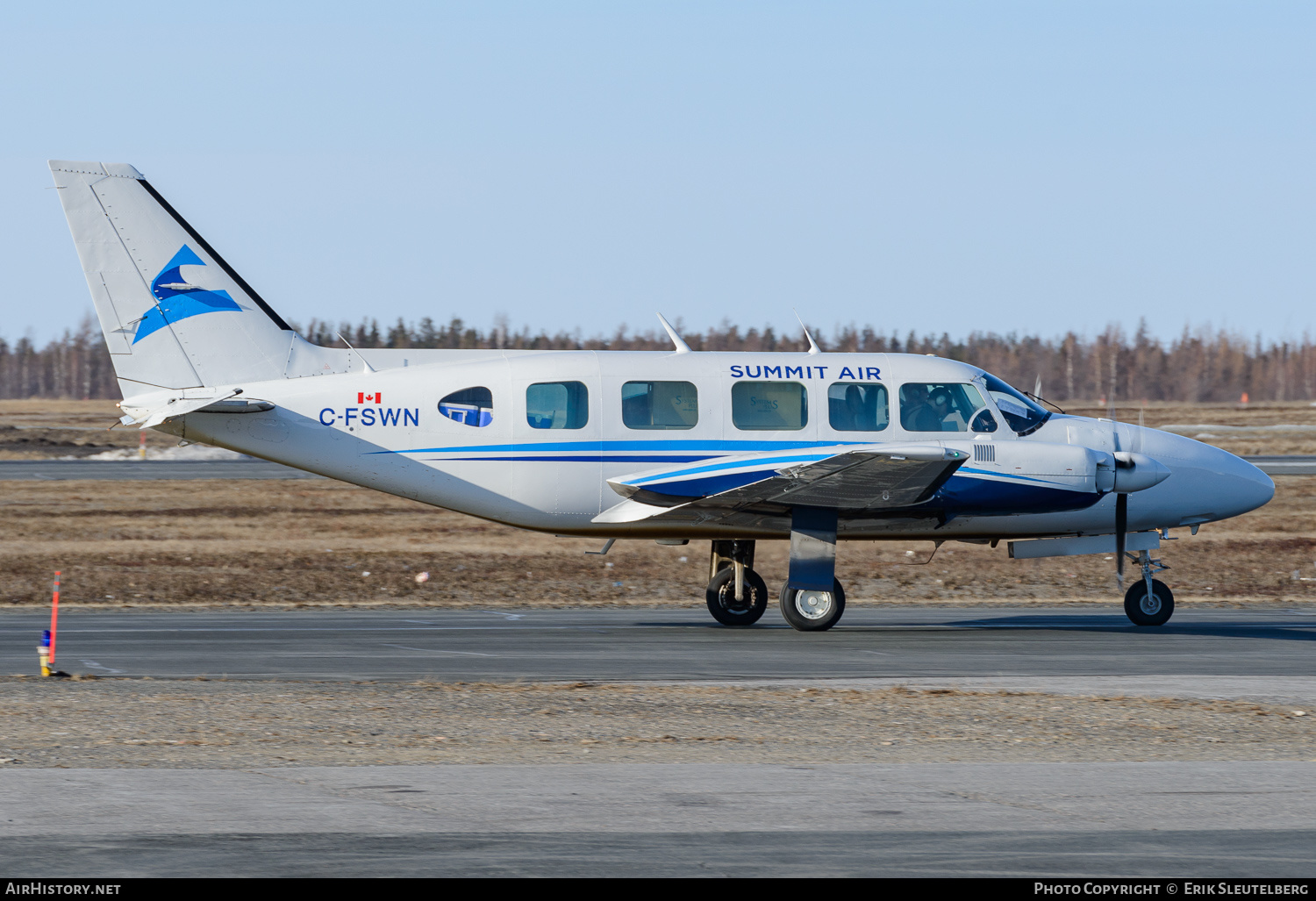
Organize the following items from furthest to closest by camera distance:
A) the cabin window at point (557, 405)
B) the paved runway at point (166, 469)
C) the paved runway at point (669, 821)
→ the paved runway at point (166, 469)
the cabin window at point (557, 405)
the paved runway at point (669, 821)

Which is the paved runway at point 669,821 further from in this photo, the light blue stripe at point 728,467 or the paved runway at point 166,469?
the paved runway at point 166,469

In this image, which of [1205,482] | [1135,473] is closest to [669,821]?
[1135,473]

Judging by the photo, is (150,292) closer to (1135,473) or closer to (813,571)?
(813,571)

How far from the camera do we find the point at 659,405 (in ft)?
59.0

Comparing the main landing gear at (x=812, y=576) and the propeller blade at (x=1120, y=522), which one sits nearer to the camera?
the main landing gear at (x=812, y=576)

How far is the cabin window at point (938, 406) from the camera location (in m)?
18.2

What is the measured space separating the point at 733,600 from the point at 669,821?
11.4 m

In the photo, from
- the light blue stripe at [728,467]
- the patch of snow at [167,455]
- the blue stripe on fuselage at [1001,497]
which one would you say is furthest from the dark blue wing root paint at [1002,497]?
the patch of snow at [167,455]

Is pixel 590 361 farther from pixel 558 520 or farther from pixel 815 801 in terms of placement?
pixel 815 801

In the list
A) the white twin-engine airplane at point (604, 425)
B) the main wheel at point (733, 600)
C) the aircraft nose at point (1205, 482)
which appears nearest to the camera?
the white twin-engine airplane at point (604, 425)

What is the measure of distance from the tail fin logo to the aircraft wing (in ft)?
17.9

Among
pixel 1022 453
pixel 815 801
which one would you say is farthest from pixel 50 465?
pixel 815 801

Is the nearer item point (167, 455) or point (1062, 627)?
point (1062, 627)

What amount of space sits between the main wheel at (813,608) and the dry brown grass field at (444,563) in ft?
17.6
